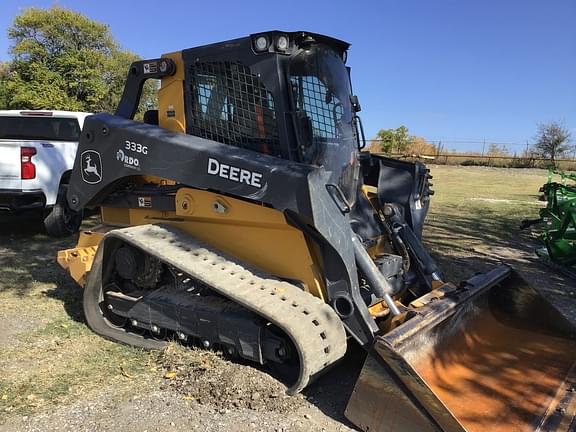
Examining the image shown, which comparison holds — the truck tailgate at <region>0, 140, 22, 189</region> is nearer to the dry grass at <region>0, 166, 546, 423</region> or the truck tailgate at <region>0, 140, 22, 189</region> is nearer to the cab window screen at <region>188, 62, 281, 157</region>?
the dry grass at <region>0, 166, 546, 423</region>

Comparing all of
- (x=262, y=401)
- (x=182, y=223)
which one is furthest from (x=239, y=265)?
→ (x=262, y=401)

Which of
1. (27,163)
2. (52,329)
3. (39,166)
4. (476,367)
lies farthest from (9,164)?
(476,367)

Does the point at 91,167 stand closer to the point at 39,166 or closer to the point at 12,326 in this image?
the point at 12,326

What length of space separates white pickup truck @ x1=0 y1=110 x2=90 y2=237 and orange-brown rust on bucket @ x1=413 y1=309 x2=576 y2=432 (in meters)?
5.87

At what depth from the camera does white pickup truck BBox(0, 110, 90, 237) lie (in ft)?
24.1

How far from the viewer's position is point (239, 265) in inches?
151

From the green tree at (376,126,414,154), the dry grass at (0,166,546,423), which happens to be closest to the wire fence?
the green tree at (376,126,414,154)

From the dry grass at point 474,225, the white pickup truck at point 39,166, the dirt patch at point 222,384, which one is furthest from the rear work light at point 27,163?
the dry grass at point 474,225

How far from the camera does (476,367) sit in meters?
3.66

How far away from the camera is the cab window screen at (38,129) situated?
8672 millimetres

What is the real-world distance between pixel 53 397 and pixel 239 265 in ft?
4.87

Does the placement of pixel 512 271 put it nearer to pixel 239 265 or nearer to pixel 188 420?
pixel 239 265

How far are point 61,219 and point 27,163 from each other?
911 millimetres

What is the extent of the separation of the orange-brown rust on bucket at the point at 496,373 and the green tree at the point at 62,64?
85.1 feet
